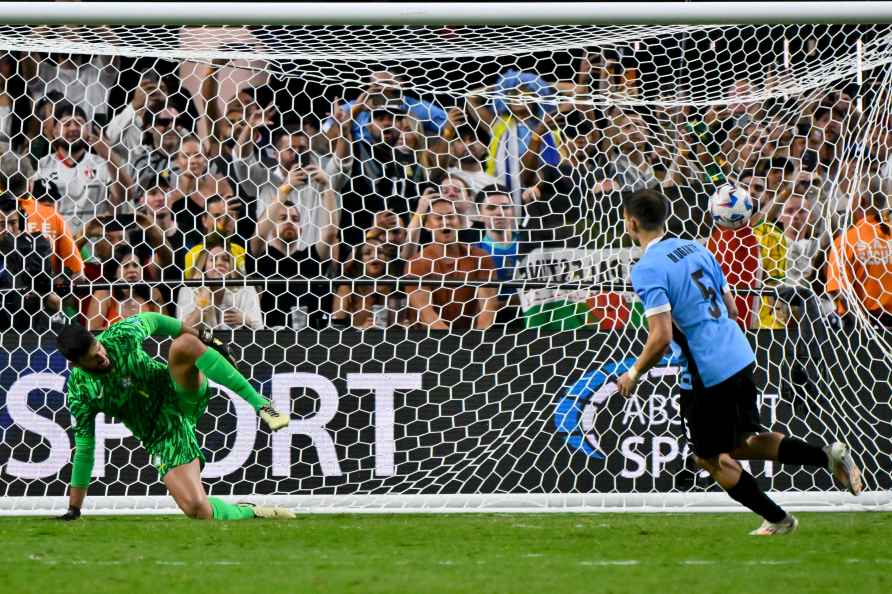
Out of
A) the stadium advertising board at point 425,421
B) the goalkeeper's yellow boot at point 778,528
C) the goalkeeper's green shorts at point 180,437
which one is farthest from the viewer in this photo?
the stadium advertising board at point 425,421

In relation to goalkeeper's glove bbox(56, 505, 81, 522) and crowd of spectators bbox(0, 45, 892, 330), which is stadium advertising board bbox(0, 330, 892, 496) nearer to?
crowd of spectators bbox(0, 45, 892, 330)

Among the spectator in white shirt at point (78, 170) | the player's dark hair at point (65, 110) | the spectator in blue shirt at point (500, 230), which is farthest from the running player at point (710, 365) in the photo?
the player's dark hair at point (65, 110)

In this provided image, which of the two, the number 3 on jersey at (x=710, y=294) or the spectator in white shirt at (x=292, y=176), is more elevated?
the spectator in white shirt at (x=292, y=176)

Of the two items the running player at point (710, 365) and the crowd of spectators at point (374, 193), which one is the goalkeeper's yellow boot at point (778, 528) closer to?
the running player at point (710, 365)

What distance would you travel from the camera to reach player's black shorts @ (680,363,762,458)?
6395 millimetres

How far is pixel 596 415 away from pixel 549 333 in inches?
23.0

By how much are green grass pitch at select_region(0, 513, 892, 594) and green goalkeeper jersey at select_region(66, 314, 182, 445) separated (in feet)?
1.82

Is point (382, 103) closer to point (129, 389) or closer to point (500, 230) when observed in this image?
point (500, 230)

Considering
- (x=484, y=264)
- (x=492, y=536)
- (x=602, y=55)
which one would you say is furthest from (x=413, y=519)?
(x=602, y=55)

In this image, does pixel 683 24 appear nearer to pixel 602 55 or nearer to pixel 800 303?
pixel 602 55

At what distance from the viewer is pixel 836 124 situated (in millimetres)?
8680

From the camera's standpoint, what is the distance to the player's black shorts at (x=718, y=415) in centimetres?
639

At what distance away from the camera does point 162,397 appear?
7.45 metres

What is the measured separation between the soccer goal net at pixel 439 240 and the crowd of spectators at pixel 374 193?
0.07ft
